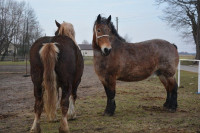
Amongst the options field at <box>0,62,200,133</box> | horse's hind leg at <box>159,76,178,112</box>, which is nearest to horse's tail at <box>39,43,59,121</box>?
field at <box>0,62,200,133</box>

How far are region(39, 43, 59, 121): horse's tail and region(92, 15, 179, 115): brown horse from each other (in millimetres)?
1541

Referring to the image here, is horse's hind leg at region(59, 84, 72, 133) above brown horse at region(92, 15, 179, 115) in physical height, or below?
below

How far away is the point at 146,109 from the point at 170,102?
66 centimetres

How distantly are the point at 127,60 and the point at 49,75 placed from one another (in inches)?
99.9

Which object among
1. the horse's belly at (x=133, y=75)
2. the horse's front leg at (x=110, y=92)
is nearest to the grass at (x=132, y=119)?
the horse's front leg at (x=110, y=92)

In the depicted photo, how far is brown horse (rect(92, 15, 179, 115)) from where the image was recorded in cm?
524

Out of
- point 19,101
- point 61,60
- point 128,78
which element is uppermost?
point 61,60

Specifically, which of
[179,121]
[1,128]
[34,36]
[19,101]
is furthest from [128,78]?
[34,36]

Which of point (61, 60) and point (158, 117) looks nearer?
point (61, 60)

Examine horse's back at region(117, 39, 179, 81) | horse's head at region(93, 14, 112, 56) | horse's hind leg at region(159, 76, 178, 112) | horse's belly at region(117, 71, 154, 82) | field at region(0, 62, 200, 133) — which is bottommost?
field at region(0, 62, 200, 133)

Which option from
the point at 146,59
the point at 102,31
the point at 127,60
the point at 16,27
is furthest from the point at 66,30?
the point at 16,27

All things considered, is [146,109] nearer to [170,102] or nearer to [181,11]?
[170,102]

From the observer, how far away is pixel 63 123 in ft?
12.1

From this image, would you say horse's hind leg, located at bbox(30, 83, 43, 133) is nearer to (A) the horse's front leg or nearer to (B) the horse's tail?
(B) the horse's tail
